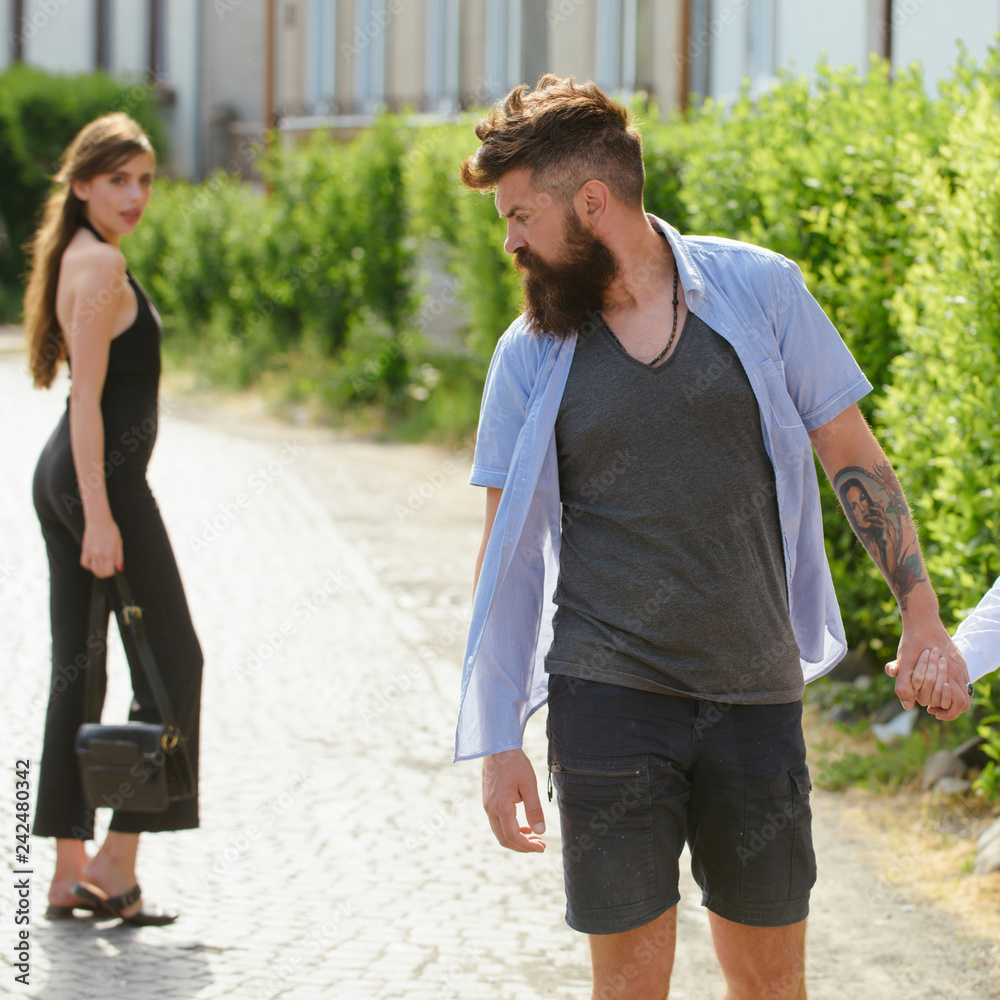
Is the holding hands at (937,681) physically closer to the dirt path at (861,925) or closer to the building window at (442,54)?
the dirt path at (861,925)

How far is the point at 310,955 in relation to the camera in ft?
12.2

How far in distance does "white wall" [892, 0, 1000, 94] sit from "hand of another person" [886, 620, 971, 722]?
236 inches

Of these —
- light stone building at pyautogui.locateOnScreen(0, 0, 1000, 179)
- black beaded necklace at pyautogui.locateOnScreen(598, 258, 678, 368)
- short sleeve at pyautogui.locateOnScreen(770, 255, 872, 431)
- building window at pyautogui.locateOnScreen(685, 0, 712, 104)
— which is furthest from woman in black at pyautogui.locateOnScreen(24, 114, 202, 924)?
building window at pyautogui.locateOnScreen(685, 0, 712, 104)

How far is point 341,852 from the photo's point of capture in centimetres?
→ 445

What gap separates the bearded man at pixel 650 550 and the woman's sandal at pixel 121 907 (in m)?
1.73

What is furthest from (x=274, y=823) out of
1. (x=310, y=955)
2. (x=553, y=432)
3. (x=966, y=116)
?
(x=966, y=116)

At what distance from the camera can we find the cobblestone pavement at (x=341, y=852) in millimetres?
3621

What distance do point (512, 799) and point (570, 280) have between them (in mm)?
1004

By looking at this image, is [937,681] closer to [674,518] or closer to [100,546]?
[674,518]

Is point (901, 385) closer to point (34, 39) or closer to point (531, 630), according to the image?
point (531, 630)

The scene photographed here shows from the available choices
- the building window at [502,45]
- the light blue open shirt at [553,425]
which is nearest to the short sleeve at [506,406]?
the light blue open shirt at [553,425]

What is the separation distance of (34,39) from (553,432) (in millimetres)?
35353
